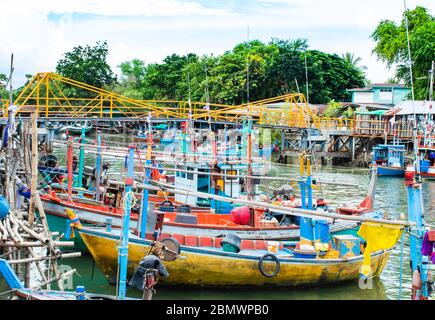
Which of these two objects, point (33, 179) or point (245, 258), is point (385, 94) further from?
point (33, 179)

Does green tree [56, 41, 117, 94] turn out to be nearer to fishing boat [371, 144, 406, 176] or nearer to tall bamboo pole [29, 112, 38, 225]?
fishing boat [371, 144, 406, 176]

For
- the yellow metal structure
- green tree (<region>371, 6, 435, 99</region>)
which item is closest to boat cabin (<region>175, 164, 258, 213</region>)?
the yellow metal structure

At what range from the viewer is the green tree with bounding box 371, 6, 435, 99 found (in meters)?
51.9

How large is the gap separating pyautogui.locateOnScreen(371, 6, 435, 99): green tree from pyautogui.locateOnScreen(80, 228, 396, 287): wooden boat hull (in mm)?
36649

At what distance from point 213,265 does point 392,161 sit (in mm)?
29156

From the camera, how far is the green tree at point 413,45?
51875 mm

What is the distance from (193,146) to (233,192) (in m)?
3.43

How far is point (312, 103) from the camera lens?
63031 millimetres

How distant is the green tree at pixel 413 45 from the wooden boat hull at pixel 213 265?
36.6 m

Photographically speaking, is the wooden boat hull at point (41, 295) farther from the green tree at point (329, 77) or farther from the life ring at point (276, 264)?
the green tree at point (329, 77)

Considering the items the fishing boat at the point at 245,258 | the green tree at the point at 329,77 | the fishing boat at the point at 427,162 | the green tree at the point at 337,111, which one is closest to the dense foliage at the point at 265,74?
the green tree at the point at 329,77
